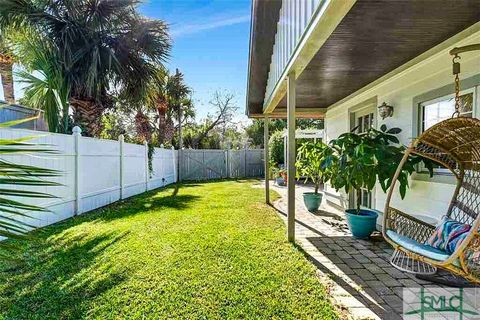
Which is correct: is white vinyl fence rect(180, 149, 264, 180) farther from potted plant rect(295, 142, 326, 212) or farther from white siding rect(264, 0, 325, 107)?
white siding rect(264, 0, 325, 107)

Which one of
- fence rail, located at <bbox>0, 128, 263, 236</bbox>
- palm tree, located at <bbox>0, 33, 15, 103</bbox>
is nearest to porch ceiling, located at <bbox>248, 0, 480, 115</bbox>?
fence rail, located at <bbox>0, 128, 263, 236</bbox>

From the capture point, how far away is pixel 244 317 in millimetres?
2396

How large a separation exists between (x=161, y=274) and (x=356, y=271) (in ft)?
6.92

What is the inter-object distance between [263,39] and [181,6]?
5.51m

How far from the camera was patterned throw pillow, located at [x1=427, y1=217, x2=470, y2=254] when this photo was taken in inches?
102

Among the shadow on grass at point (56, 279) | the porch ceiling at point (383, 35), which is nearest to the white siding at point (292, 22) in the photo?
the porch ceiling at point (383, 35)

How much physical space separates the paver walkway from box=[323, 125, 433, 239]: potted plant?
14.0 inches

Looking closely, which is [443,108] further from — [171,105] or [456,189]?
[171,105]

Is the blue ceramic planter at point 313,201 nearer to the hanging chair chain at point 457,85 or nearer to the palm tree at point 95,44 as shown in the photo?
the hanging chair chain at point 457,85

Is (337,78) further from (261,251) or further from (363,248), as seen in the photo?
(261,251)

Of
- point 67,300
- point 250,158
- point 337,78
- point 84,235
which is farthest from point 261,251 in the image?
point 250,158

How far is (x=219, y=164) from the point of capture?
1616 centimetres

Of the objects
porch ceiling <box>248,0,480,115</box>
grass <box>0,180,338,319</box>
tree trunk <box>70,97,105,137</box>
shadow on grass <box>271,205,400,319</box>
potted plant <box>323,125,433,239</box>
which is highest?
porch ceiling <box>248,0,480,115</box>

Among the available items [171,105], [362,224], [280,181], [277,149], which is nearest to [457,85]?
[362,224]
